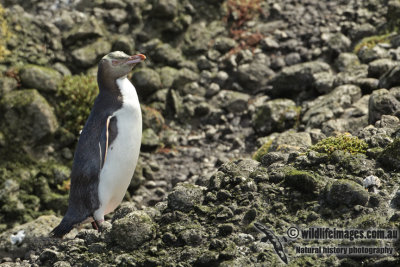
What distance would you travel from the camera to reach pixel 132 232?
19.0 feet

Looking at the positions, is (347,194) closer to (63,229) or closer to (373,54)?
(63,229)

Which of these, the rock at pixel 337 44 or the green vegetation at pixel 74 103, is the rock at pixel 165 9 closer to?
the green vegetation at pixel 74 103

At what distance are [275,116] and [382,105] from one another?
336cm

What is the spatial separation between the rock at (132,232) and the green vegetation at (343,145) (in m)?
2.30

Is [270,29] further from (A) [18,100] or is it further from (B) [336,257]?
(B) [336,257]

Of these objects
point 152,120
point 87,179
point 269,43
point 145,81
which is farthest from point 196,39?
point 87,179

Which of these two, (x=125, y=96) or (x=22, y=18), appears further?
(x=22, y=18)

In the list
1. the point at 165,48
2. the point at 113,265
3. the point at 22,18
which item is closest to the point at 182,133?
the point at 165,48

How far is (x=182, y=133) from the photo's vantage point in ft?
40.1

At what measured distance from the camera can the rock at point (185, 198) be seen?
246 inches

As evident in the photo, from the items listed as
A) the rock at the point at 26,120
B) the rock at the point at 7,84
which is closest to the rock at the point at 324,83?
the rock at the point at 26,120

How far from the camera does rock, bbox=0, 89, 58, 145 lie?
10898 mm

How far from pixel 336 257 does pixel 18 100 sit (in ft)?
25.2

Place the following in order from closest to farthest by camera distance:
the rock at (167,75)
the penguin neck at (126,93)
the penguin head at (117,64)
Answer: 1. the penguin neck at (126,93)
2. the penguin head at (117,64)
3. the rock at (167,75)
